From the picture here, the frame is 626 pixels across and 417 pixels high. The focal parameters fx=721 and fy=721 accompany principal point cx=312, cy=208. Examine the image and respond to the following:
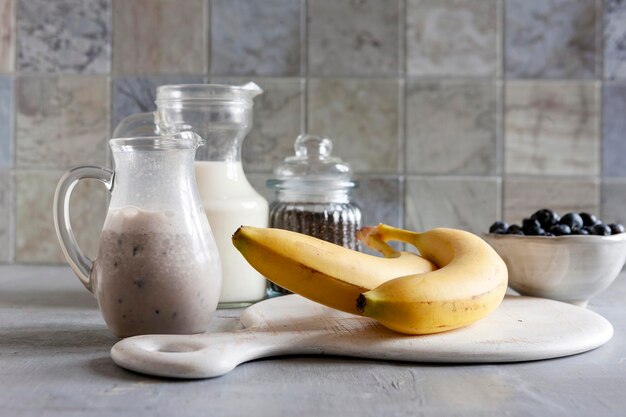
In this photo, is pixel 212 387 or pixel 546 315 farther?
pixel 546 315

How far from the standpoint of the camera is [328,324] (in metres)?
0.67

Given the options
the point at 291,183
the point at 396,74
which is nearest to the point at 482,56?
the point at 396,74

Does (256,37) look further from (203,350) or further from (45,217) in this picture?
(203,350)

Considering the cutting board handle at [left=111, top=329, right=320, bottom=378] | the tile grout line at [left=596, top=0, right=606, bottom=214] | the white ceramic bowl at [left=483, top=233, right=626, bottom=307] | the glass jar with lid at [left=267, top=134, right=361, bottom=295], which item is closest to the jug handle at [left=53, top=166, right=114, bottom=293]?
the cutting board handle at [left=111, top=329, right=320, bottom=378]

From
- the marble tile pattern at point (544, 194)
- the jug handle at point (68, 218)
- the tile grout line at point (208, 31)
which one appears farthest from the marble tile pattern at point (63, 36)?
the marble tile pattern at point (544, 194)

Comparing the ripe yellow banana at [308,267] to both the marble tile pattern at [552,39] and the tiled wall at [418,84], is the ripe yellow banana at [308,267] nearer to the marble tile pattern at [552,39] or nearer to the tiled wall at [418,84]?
the tiled wall at [418,84]

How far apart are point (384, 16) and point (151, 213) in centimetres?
78

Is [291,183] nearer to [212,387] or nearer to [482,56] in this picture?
[212,387]

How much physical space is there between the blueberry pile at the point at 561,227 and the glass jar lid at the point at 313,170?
209 millimetres

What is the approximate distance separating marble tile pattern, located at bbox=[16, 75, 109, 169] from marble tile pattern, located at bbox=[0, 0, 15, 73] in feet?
0.13

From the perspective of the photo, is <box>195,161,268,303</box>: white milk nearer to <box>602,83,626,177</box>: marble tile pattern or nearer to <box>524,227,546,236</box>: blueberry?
<box>524,227,546,236</box>: blueberry

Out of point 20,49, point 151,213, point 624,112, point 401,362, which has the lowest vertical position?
point 401,362

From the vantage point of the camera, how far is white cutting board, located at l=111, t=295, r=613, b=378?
1.76 ft

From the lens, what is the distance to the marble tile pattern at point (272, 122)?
4.24 ft
